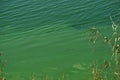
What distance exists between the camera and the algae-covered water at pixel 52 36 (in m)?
5.62

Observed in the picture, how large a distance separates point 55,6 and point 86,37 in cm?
258

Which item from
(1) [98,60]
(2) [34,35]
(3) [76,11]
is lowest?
(1) [98,60]

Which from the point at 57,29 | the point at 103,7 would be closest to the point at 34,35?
the point at 57,29

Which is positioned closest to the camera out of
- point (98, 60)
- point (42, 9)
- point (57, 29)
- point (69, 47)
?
point (98, 60)

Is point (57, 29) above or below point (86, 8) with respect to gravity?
below

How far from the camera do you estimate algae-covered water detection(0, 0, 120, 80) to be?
562 centimetres

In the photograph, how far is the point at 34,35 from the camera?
720 centimetres

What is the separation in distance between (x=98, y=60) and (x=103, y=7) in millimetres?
3068

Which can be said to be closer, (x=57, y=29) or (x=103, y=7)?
(x=57, y=29)

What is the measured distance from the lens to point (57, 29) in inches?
292

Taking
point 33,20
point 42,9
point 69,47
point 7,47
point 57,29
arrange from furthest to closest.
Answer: point 42,9 < point 33,20 < point 57,29 < point 7,47 < point 69,47

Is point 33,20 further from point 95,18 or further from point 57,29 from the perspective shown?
point 95,18

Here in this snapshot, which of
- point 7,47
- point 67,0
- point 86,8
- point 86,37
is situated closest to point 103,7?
point 86,8

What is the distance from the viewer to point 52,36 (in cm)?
706
